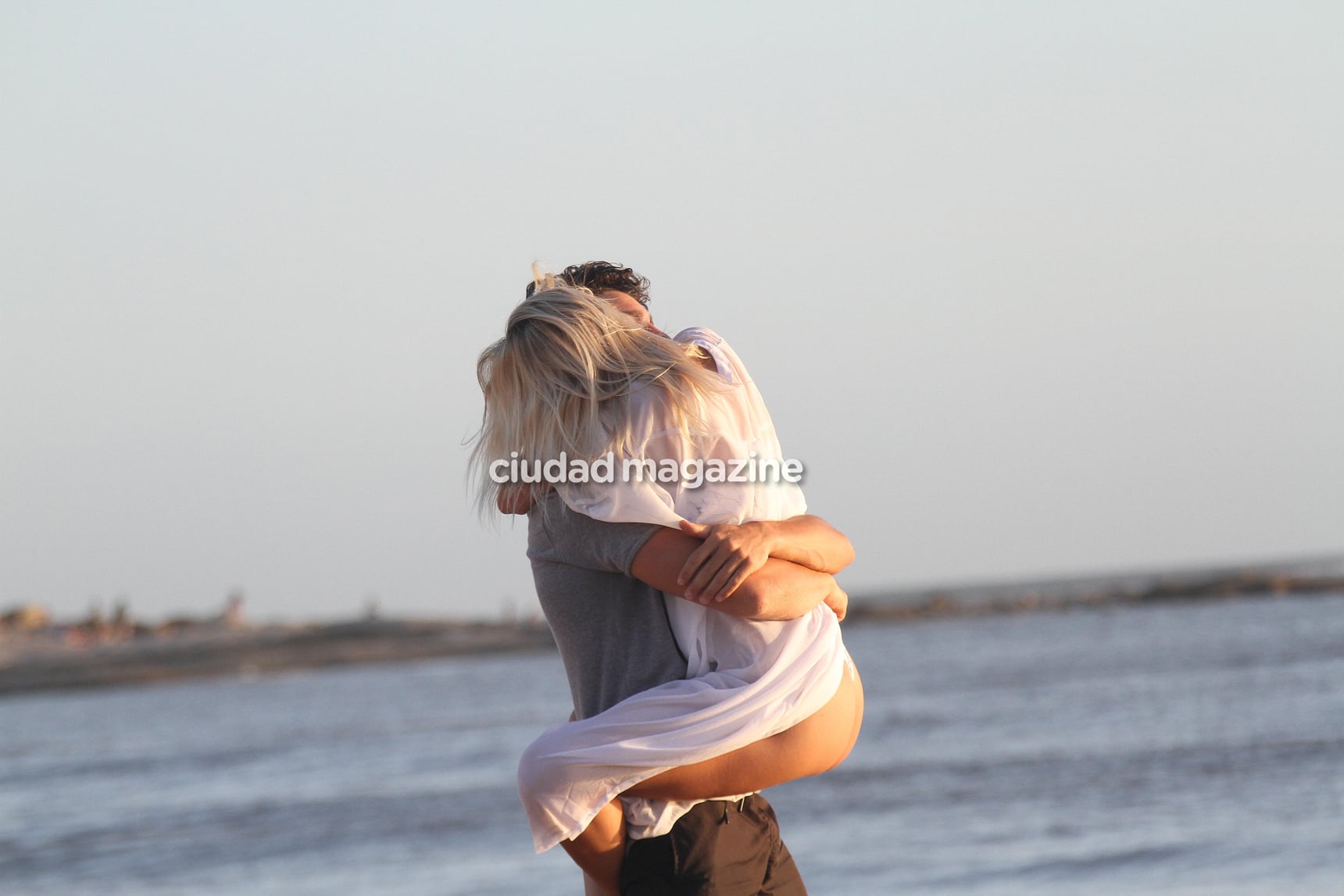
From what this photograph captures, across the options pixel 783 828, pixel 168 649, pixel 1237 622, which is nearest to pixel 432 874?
pixel 783 828

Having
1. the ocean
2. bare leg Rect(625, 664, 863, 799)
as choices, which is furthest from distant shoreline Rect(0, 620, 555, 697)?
bare leg Rect(625, 664, 863, 799)

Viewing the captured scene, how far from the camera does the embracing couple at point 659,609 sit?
7.13 ft

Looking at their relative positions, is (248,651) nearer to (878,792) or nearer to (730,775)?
(878,792)

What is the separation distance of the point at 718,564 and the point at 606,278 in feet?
2.37

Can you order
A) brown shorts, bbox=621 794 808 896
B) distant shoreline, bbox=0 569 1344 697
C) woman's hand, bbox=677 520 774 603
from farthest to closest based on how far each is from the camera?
distant shoreline, bbox=0 569 1344 697
brown shorts, bbox=621 794 808 896
woman's hand, bbox=677 520 774 603

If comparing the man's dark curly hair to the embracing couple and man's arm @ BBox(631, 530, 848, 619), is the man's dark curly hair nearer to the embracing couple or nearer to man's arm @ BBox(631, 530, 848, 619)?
the embracing couple

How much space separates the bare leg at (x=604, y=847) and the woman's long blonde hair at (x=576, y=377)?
0.56 m

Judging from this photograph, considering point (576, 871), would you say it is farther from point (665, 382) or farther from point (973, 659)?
point (973, 659)

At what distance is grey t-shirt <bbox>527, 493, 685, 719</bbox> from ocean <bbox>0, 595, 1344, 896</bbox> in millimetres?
5639

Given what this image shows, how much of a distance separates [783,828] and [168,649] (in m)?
33.0

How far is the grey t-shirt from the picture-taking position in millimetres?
2270

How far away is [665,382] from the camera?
2.26 meters

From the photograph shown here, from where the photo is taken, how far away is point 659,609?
2.29 m

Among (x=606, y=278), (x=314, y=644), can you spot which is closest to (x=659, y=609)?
(x=606, y=278)
